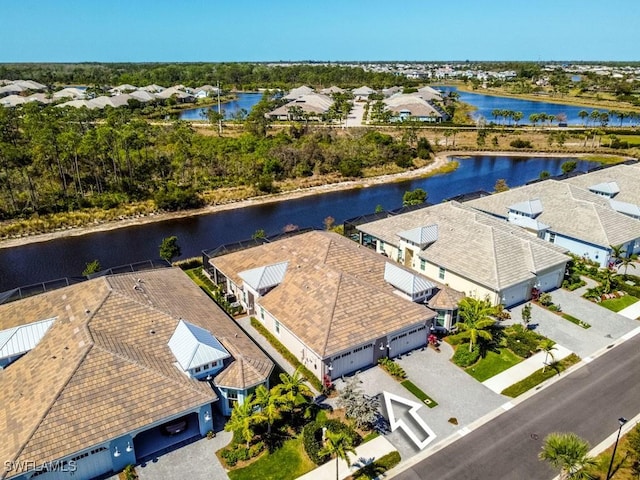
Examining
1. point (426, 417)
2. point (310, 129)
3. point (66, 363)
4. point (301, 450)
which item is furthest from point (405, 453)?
point (310, 129)

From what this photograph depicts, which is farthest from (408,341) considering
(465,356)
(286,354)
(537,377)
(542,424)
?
(542,424)

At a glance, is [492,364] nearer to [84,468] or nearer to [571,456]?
[571,456]

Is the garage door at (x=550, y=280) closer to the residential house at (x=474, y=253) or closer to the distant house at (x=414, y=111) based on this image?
the residential house at (x=474, y=253)

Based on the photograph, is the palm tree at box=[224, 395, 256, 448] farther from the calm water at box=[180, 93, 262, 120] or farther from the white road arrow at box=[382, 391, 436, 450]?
the calm water at box=[180, 93, 262, 120]

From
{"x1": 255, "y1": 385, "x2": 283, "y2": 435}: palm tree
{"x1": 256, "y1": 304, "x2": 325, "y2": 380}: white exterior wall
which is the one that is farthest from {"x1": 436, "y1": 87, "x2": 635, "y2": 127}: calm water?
{"x1": 255, "y1": 385, "x2": 283, "y2": 435}: palm tree

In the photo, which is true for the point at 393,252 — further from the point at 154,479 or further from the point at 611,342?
the point at 154,479
